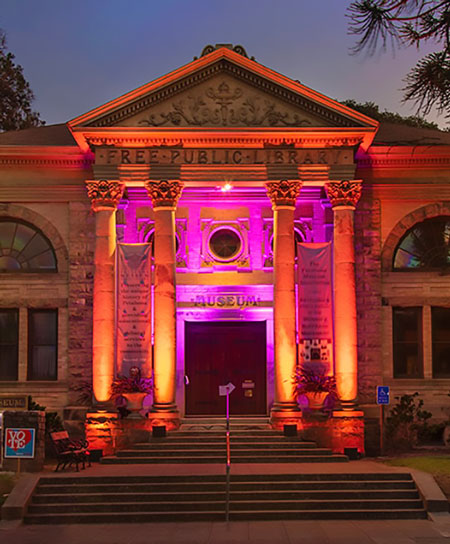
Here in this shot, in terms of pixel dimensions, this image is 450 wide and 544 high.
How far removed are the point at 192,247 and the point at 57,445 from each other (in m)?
9.06

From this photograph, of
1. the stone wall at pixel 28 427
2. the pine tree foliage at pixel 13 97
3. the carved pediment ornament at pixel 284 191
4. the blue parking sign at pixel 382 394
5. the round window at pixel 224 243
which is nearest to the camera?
the stone wall at pixel 28 427

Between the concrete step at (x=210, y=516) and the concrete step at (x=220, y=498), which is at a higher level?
the concrete step at (x=220, y=498)

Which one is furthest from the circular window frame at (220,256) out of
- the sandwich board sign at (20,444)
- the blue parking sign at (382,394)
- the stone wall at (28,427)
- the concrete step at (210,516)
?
the concrete step at (210,516)

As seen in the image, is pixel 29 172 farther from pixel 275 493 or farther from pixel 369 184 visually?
pixel 275 493

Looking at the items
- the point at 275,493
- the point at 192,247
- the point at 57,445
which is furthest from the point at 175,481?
the point at 192,247

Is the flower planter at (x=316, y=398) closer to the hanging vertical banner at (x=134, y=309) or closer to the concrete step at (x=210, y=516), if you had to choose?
the hanging vertical banner at (x=134, y=309)

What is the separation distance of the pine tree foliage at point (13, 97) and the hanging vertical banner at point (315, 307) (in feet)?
76.4

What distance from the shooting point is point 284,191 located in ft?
78.3

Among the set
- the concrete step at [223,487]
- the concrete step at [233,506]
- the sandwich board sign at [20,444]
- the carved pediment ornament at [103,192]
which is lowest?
the concrete step at [233,506]

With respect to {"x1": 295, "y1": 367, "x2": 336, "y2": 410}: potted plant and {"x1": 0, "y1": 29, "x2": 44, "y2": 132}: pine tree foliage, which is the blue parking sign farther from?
{"x1": 0, "y1": 29, "x2": 44, "y2": 132}: pine tree foliage

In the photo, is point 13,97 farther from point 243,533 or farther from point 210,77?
point 243,533

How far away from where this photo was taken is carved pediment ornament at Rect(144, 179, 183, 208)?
938 inches

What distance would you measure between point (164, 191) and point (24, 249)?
19.0 feet

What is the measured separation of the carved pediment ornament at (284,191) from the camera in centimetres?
2388
